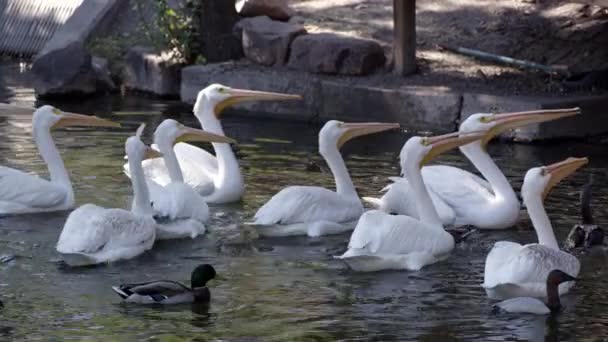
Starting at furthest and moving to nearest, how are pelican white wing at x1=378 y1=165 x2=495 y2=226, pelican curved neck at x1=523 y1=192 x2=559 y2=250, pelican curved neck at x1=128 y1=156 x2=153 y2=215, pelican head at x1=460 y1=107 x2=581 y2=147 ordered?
pelican head at x1=460 y1=107 x2=581 y2=147 → pelican white wing at x1=378 y1=165 x2=495 y2=226 → pelican curved neck at x1=128 y1=156 x2=153 y2=215 → pelican curved neck at x1=523 y1=192 x2=559 y2=250

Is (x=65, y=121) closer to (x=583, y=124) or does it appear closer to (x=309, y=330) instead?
(x=309, y=330)

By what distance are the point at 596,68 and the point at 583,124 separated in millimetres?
1226

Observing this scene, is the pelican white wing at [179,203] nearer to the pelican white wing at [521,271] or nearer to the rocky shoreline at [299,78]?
the pelican white wing at [521,271]

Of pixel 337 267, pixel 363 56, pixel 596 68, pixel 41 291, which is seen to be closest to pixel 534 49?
pixel 596 68

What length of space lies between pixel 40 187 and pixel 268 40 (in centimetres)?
558

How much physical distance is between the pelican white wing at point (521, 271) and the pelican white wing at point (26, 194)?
3.47m

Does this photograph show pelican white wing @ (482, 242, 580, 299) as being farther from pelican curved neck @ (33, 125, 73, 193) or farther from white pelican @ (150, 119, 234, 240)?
pelican curved neck @ (33, 125, 73, 193)

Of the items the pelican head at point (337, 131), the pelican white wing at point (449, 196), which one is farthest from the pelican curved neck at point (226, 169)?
the pelican white wing at point (449, 196)

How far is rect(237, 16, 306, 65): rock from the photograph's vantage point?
47.8ft

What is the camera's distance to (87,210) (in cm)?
807

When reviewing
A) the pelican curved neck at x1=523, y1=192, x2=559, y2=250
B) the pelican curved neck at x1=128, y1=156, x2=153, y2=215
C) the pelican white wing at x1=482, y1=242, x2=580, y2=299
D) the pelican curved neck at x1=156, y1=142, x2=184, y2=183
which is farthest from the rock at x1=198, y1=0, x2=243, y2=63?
the pelican white wing at x1=482, y1=242, x2=580, y2=299

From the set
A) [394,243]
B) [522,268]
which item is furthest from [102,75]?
[522,268]

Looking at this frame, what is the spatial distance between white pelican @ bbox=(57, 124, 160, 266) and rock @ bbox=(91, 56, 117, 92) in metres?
7.15

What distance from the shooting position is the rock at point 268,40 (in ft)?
47.8
